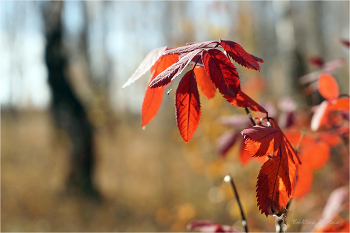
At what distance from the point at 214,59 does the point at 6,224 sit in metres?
4.44

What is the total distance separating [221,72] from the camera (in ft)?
1.36

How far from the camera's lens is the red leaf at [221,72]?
401 mm

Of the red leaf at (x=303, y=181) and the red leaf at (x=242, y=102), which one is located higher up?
the red leaf at (x=242, y=102)

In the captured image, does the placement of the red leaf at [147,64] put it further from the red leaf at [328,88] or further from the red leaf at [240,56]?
the red leaf at [328,88]

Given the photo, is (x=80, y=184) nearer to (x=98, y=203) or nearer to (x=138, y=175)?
(x=98, y=203)

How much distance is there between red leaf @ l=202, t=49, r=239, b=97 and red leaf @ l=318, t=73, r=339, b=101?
0.50 m

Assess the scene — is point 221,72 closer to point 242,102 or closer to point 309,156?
point 242,102

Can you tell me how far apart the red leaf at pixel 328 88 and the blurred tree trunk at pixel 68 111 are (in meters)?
3.60

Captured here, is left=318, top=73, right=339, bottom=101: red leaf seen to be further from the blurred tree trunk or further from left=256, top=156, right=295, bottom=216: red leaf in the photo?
the blurred tree trunk

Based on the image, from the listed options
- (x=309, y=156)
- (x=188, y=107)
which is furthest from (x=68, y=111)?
(x=188, y=107)

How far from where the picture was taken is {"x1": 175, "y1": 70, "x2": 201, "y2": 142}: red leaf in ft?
1.40

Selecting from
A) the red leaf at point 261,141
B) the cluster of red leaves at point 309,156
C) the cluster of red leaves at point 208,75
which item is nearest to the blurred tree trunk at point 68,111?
the cluster of red leaves at point 309,156

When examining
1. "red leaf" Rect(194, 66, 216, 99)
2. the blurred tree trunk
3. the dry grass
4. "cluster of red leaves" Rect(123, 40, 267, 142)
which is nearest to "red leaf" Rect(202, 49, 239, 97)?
"cluster of red leaves" Rect(123, 40, 267, 142)

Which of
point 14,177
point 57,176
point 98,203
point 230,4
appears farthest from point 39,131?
point 230,4
